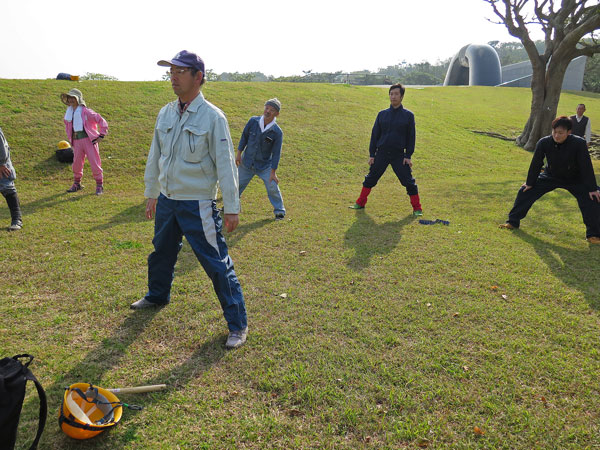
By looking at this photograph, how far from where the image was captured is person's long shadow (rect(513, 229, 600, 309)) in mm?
4945

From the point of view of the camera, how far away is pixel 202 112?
11.1 feet

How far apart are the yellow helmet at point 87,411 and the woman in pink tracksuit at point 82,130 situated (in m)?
7.41

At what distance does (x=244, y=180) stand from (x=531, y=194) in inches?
212

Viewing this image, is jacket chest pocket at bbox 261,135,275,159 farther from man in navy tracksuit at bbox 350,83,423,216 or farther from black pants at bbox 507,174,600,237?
black pants at bbox 507,174,600,237

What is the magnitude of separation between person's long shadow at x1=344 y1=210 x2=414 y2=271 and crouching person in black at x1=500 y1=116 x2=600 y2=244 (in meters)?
2.40

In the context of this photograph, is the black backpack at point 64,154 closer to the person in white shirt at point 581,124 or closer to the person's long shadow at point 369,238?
the person's long shadow at point 369,238

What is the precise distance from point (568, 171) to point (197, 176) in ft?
21.1

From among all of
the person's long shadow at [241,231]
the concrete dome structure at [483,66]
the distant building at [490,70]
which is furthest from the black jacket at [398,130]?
the concrete dome structure at [483,66]

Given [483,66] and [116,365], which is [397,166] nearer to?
[116,365]

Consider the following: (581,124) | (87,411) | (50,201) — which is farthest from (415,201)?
(50,201)

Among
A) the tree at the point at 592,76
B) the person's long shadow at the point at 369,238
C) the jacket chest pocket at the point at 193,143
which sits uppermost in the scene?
the tree at the point at 592,76

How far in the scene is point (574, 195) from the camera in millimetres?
6777

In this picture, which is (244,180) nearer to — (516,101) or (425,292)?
(425,292)

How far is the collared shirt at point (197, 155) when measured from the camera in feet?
11.0
